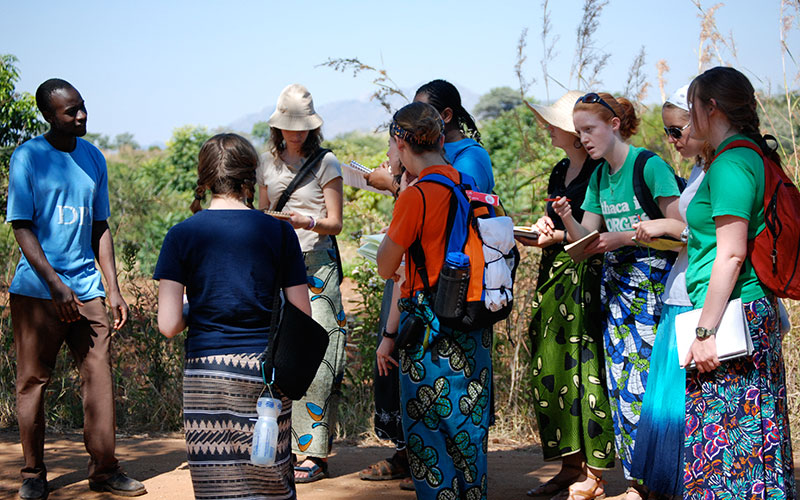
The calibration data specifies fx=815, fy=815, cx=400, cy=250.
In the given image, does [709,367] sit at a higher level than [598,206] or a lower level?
lower

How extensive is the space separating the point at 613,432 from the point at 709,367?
4.16ft

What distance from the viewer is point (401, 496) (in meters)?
4.27

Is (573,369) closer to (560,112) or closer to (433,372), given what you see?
(433,372)

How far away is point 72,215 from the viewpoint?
4.21m

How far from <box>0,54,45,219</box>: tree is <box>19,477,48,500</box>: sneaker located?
335 centimetres

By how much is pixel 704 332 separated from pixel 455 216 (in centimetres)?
98

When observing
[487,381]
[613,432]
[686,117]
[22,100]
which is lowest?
[613,432]

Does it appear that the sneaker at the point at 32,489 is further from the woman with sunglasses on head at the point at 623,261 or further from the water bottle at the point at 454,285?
the woman with sunglasses on head at the point at 623,261

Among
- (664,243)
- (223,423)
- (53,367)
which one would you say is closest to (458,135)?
(664,243)

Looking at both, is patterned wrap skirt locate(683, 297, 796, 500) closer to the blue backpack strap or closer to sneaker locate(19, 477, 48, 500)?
the blue backpack strap

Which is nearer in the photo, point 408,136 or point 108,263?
point 408,136

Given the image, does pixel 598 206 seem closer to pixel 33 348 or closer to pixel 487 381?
pixel 487 381

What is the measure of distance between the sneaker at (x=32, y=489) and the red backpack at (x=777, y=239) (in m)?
3.59

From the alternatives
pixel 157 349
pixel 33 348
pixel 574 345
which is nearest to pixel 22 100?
pixel 157 349
